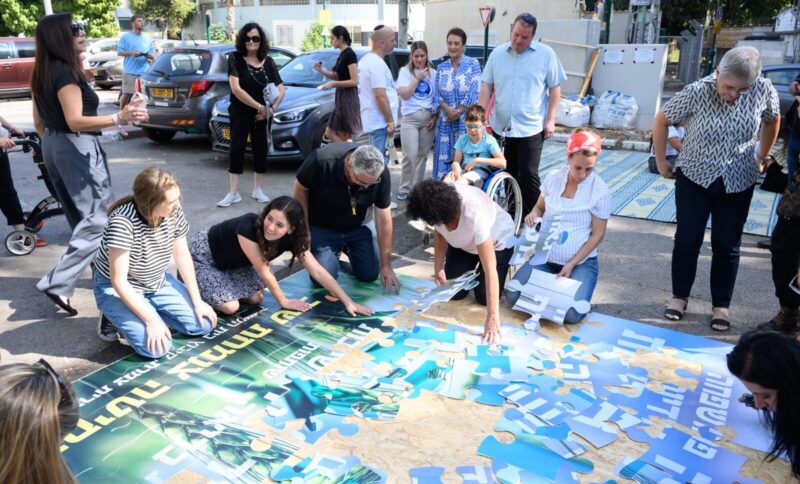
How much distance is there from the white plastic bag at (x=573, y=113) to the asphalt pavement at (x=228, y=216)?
4.97 meters

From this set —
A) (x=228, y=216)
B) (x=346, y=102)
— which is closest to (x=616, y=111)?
(x=346, y=102)

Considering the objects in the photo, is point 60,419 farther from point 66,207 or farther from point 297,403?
point 66,207

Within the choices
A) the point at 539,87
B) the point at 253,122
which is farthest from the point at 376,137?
Answer: the point at 539,87

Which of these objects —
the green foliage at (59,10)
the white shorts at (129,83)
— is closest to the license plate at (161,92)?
the white shorts at (129,83)

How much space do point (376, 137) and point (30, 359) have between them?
3.66 m

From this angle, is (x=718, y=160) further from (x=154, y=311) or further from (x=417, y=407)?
(x=154, y=311)

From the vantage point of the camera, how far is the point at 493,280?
137 inches

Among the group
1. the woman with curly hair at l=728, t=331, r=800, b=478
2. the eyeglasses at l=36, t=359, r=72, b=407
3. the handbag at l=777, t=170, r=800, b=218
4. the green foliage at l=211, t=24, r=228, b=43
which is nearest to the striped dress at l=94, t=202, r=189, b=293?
the eyeglasses at l=36, t=359, r=72, b=407

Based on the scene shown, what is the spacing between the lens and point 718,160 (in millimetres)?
3666

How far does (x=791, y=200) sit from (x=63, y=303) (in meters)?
4.26

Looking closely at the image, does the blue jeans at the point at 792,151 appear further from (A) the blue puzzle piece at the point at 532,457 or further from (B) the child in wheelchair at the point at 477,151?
(A) the blue puzzle piece at the point at 532,457

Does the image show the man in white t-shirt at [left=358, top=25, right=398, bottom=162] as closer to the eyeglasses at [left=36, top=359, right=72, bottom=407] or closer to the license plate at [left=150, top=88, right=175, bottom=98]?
the license plate at [left=150, top=88, right=175, bottom=98]

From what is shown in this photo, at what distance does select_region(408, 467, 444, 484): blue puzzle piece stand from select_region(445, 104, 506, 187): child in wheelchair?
8.87ft

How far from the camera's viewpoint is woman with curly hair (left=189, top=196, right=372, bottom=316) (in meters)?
3.51
